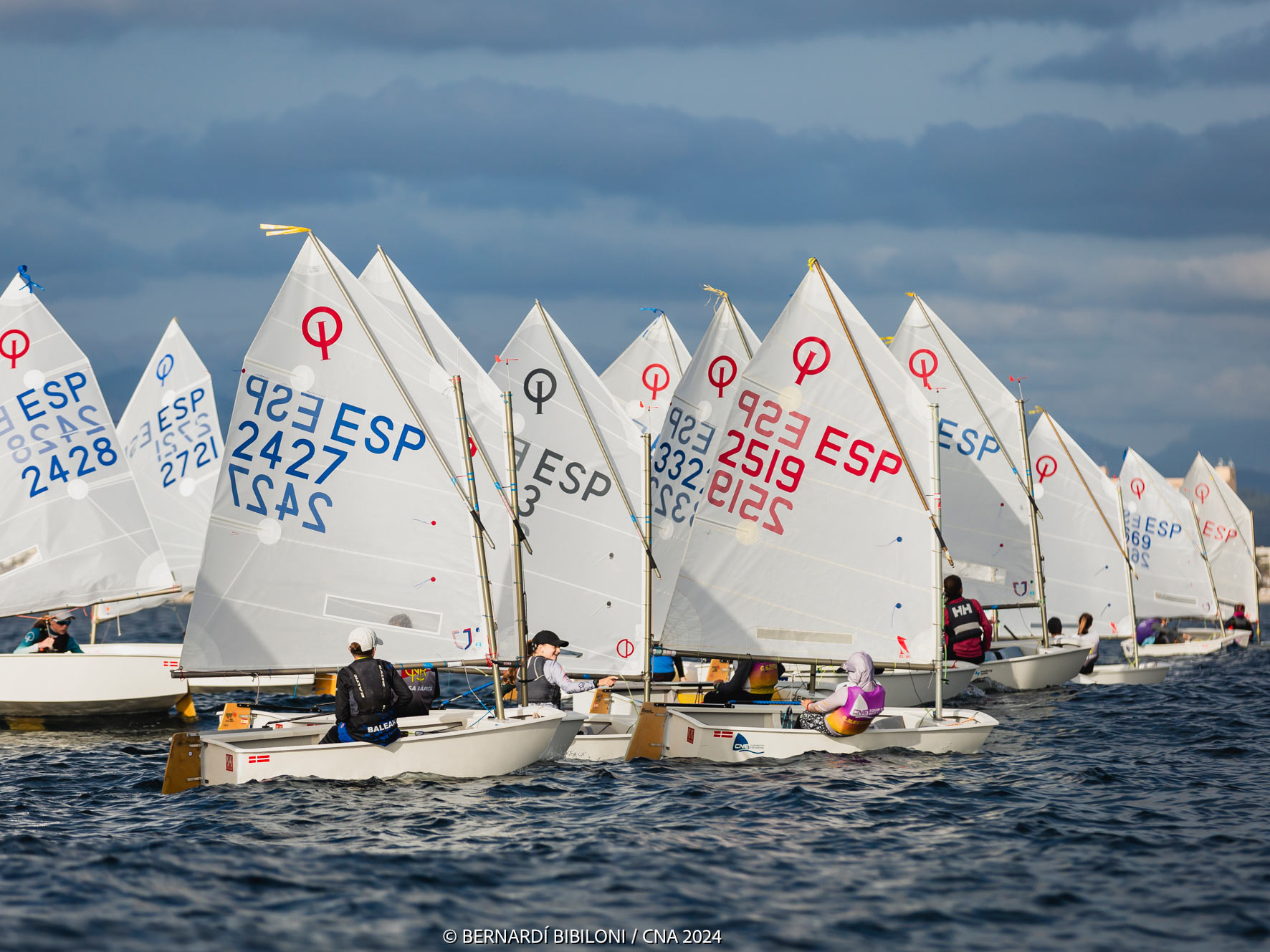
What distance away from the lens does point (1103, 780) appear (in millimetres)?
18672

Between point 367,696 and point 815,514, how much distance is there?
8336mm

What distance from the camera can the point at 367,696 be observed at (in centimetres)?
1675

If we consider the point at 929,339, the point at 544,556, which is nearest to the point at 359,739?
the point at 544,556

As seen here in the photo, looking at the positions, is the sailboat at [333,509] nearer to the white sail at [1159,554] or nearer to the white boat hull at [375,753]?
the white boat hull at [375,753]

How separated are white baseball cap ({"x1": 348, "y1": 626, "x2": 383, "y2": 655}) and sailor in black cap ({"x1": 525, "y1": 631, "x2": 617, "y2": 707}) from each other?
11.5ft

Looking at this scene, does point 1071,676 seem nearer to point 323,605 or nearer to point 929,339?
point 929,339

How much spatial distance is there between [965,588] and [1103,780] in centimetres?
1582

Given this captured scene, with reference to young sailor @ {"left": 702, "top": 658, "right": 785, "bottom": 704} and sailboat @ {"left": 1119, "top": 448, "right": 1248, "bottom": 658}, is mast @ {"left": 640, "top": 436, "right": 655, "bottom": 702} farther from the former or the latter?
sailboat @ {"left": 1119, "top": 448, "right": 1248, "bottom": 658}

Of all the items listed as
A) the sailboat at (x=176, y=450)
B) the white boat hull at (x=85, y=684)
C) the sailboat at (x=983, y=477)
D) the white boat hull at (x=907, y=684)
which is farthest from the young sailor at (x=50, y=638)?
the sailboat at (x=983, y=477)

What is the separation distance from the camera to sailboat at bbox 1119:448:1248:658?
45500 millimetres

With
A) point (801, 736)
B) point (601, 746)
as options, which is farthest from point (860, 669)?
Result: point (601, 746)

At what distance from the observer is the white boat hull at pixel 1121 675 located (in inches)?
1316

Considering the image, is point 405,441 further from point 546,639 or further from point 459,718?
point 459,718

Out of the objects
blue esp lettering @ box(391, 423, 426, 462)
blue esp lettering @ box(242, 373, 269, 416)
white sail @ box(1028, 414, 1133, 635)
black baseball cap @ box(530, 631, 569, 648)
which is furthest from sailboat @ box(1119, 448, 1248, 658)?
blue esp lettering @ box(242, 373, 269, 416)
